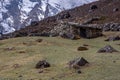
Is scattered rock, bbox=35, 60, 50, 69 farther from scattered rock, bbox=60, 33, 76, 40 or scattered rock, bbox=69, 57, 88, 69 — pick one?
scattered rock, bbox=60, 33, 76, 40

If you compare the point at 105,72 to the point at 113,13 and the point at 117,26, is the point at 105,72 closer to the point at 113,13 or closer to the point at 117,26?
the point at 117,26

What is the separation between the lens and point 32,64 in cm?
3919

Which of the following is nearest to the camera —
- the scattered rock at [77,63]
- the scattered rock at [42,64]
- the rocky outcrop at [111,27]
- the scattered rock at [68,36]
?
the scattered rock at [77,63]

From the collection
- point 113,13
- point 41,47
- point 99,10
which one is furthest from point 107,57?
point 99,10

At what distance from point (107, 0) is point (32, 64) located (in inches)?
2172

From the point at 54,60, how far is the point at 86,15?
149 ft

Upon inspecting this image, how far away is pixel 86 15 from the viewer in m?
84.5

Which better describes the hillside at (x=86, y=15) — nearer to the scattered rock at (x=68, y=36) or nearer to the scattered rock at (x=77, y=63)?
the scattered rock at (x=68, y=36)

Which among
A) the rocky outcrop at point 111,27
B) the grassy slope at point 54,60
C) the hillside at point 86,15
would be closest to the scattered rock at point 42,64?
the grassy slope at point 54,60

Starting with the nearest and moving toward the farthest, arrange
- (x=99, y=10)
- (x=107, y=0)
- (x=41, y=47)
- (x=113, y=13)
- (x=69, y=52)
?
(x=69, y=52) → (x=41, y=47) → (x=113, y=13) → (x=99, y=10) → (x=107, y=0)

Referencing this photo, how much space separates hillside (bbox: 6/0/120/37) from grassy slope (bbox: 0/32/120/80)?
801 inches

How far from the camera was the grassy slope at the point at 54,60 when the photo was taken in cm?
3225

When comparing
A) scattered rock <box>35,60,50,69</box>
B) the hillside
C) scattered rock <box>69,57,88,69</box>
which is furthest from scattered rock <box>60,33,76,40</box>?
scattered rock <box>69,57,88,69</box>

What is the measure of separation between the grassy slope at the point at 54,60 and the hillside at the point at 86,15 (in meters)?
20.4
